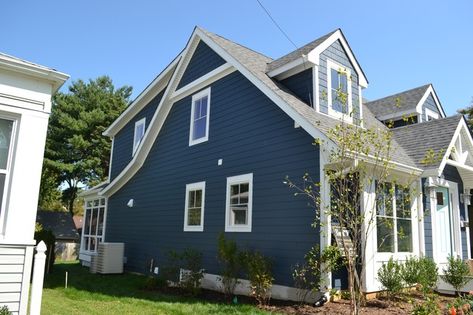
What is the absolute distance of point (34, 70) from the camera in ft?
19.1

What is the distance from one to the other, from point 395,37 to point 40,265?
8.99m

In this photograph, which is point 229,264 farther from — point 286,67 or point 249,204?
point 286,67

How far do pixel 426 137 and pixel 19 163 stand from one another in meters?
9.50

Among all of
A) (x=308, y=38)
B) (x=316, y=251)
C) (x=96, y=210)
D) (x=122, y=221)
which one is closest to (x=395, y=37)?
(x=308, y=38)

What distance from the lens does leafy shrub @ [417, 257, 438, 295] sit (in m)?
8.20

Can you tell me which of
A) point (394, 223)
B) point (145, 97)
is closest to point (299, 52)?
point (394, 223)

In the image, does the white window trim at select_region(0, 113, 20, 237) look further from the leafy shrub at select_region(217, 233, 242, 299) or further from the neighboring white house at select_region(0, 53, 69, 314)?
the leafy shrub at select_region(217, 233, 242, 299)

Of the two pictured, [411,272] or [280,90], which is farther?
[280,90]

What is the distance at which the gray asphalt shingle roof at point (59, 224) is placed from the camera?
88.4 ft

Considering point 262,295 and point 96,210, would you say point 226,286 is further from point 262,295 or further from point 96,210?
point 96,210

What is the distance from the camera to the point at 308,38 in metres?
11.6

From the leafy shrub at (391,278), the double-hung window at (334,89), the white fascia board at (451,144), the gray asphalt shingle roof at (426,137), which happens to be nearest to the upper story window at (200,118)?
the double-hung window at (334,89)

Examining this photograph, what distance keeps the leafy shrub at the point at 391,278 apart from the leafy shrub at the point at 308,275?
4.42ft

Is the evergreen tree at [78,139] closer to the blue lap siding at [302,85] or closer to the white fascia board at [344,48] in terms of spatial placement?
the blue lap siding at [302,85]
